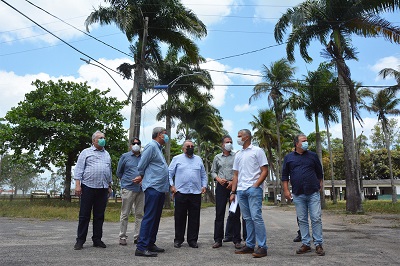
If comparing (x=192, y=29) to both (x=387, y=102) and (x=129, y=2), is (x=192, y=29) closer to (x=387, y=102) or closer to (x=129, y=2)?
(x=129, y=2)

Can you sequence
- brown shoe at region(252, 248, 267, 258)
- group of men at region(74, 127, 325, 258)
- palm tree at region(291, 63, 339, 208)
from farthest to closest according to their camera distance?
1. palm tree at region(291, 63, 339, 208)
2. group of men at region(74, 127, 325, 258)
3. brown shoe at region(252, 248, 267, 258)

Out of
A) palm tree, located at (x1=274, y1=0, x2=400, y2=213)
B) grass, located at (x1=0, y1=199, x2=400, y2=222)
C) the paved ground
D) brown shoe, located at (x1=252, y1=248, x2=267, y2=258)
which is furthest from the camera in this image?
palm tree, located at (x1=274, y1=0, x2=400, y2=213)

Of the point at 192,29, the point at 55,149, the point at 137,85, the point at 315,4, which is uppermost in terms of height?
the point at 315,4

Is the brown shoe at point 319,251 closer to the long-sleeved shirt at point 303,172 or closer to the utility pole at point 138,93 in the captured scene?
the long-sleeved shirt at point 303,172

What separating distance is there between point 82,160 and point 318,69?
2240 centimetres

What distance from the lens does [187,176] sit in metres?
6.60

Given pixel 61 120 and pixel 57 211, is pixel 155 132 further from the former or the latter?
pixel 61 120

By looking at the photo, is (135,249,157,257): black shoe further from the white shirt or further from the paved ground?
the white shirt

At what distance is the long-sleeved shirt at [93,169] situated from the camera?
6266 millimetres

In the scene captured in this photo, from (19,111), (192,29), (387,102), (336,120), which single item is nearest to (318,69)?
(336,120)

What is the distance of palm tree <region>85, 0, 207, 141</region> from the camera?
17.7 m

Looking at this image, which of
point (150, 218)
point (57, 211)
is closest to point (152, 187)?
point (150, 218)

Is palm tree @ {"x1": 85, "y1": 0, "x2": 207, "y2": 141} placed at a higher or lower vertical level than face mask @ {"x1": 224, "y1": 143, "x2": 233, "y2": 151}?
higher

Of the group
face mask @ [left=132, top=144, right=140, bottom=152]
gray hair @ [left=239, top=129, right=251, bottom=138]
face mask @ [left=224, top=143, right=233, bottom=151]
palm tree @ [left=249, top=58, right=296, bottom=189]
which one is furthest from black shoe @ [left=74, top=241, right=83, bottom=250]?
palm tree @ [left=249, top=58, right=296, bottom=189]
